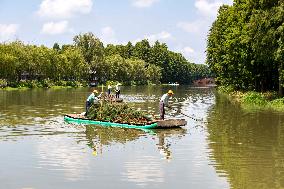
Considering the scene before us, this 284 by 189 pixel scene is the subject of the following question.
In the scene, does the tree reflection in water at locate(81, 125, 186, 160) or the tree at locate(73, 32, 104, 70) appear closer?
the tree reflection in water at locate(81, 125, 186, 160)

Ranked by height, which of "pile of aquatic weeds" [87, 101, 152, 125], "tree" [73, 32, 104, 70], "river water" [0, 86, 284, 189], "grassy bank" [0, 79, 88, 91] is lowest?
"river water" [0, 86, 284, 189]

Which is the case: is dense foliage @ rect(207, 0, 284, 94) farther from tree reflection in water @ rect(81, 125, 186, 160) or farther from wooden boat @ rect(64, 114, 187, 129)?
tree reflection in water @ rect(81, 125, 186, 160)

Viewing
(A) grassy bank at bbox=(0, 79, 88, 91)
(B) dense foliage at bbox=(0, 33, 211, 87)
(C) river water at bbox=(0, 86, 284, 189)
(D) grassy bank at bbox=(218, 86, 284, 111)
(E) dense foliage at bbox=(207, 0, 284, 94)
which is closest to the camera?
(C) river water at bbox=(0, 86, 284, 189)

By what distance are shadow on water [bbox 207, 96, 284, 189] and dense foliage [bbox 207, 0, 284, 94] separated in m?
13.0

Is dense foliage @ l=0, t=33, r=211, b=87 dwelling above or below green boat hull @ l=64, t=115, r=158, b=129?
above

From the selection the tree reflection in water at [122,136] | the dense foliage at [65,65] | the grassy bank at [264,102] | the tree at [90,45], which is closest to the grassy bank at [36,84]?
the dense foliage at [65,65]

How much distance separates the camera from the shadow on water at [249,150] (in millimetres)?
15375

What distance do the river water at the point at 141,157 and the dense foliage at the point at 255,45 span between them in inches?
675

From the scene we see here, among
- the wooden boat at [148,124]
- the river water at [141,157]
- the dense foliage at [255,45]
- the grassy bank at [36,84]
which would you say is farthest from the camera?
the grassy bank at [36,84]

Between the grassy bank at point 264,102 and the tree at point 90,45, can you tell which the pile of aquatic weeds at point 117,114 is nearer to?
the grassy bank at point 264,102

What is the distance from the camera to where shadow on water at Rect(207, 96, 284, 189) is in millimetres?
15375

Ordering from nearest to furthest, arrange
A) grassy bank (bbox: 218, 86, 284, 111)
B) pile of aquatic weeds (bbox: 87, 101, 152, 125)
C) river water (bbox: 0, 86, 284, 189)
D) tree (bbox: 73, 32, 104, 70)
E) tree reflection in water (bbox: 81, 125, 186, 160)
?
river water (bbox: 0, 86, 284, 189), tree reflection in water (bbox: 81, 125, 186, 160), pile of aquatic weeds (bbox: 87, 101, 152, 125), grassy bank (bbox: 218, 86, 284, 111), tree (bbox: 73, 32, 104, 70)

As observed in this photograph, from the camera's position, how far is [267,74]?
6328 centimetres

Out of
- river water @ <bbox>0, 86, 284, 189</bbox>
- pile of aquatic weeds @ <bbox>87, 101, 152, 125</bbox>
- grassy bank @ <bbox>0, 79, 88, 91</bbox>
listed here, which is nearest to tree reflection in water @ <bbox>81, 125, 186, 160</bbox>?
river water @ <bbox>0, 86, 284, 189</bbox>
